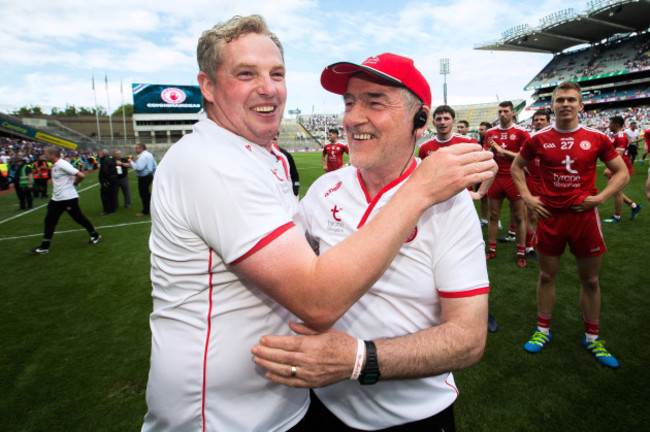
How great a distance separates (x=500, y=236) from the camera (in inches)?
324

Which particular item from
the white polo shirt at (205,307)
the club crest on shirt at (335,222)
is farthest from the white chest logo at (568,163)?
the white polo shirt at (205,307)

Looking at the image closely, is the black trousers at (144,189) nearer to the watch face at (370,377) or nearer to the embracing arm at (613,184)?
the embracing arm at (613,184)

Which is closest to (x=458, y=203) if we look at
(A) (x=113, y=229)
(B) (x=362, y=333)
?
(B) (x=362, y=333)

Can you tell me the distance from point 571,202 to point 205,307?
4187mm

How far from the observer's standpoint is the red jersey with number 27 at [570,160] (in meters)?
3.84

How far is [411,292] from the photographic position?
1.54 metres

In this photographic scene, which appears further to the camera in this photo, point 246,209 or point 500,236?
point 500,236

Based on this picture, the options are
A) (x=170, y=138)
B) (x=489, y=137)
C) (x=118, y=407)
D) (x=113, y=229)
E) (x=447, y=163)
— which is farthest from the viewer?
(x=170, y=138)

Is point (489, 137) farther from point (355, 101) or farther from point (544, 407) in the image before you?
point (355, 101)

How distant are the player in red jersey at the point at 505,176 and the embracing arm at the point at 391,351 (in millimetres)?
5845

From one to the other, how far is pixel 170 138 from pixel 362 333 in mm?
72125

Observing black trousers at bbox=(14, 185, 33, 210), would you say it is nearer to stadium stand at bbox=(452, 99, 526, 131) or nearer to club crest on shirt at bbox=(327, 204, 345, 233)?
club crest on shirt at bbox=(327, 204, 345, 233)

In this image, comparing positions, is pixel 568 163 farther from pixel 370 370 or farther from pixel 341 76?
pixel 370 370

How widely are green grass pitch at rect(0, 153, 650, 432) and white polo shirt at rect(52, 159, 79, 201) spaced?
6.26ft
